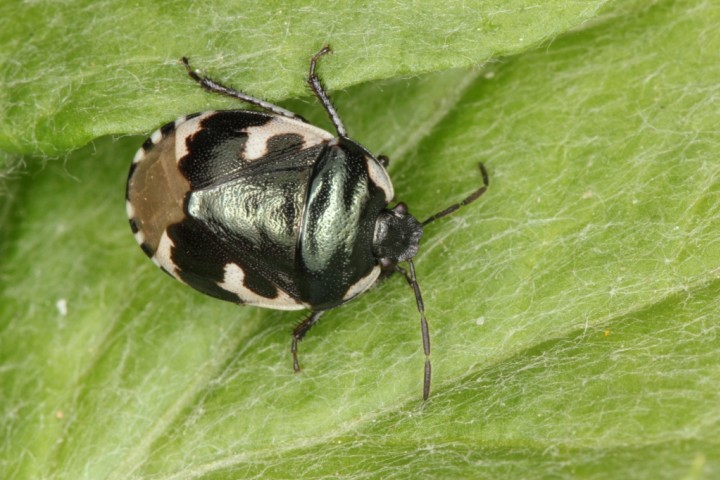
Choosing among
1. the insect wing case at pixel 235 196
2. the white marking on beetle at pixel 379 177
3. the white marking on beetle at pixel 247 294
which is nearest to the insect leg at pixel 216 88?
the insect wing case at pixel 235 196

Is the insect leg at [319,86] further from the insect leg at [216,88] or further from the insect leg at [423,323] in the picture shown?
the insect leg at [423,323]

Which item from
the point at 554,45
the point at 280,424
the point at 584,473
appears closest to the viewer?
the point at 584,473

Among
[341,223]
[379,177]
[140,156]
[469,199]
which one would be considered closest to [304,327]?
[341,223]

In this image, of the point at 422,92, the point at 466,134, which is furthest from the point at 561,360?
the point at 422,92

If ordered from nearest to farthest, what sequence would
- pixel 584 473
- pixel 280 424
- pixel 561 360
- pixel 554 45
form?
1. pixel 584 473
2. pixel 561 360
3. pixel 280 424
4. pixel 554 45

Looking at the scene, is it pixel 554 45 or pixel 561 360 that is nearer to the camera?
pixel 561 360

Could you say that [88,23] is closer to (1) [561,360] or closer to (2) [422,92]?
(2) [422,92]

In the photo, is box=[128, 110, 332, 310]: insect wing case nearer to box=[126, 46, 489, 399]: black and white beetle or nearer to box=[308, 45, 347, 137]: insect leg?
box=[126, 46, 489, 399]: black and white beetle
